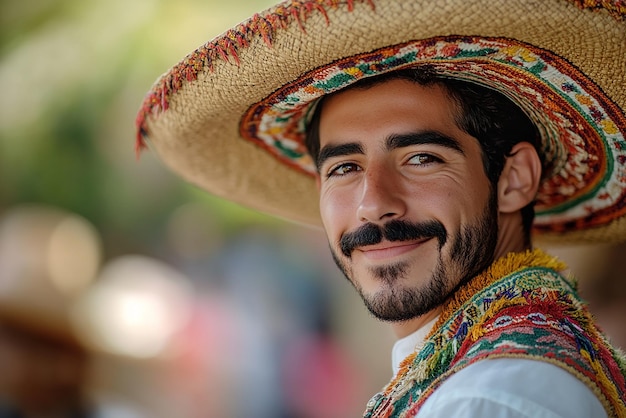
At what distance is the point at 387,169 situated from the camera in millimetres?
2055

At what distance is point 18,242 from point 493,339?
4.15 metres

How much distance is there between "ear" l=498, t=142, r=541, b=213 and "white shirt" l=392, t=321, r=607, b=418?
704 mm

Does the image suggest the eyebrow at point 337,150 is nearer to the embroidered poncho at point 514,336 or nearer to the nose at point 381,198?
the nose at point 381,198

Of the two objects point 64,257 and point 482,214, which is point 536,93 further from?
point 64,257

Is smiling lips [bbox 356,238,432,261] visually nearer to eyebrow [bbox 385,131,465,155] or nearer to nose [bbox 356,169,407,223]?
nose [bbox 356,169,407,223]

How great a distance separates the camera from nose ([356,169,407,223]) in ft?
6.52

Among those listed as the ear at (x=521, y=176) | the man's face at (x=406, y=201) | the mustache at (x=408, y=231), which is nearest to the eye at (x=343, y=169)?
the man's face at (x=406, y=201)

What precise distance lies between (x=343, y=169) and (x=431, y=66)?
1.21 feet

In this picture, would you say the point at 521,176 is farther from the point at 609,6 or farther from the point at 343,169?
the point at 609,6

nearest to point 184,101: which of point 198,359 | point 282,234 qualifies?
point 198,359

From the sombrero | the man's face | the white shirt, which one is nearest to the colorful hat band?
the sombrero

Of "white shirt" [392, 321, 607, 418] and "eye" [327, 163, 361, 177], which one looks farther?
"eye" [327, 163, 361, 177]

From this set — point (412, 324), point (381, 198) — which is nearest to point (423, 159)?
point (381, 198)

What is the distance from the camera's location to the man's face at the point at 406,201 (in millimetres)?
1983
